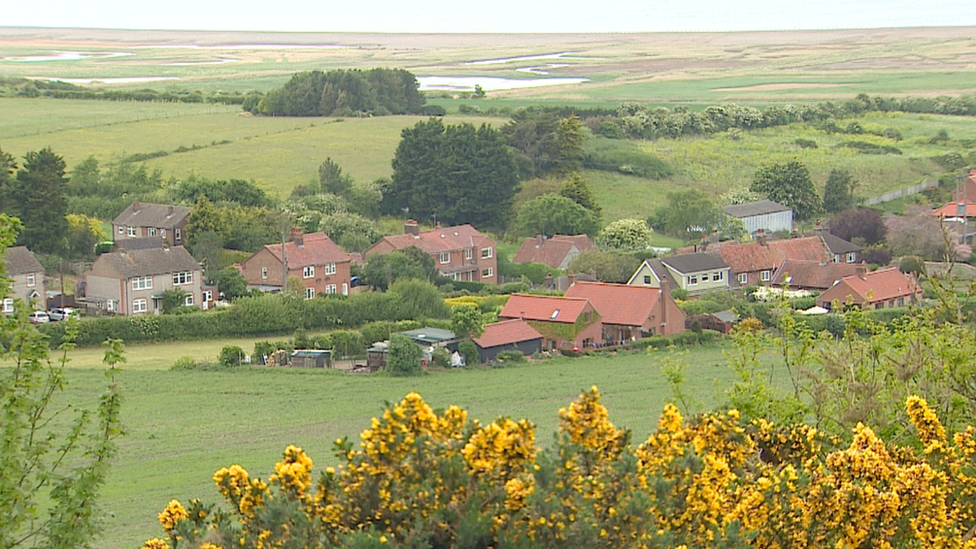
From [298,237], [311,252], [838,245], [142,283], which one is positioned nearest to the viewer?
[142,283]

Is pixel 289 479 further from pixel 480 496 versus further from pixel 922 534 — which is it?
pixel 922 534

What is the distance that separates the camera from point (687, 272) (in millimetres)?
52750

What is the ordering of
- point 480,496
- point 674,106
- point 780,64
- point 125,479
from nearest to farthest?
point 480,496, point 125,479, point 674,106, point 780,64

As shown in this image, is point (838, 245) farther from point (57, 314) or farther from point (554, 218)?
point (57, 314)

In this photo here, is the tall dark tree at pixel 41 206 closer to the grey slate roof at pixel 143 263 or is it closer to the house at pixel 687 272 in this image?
the grey slate roof at pixel 143 263

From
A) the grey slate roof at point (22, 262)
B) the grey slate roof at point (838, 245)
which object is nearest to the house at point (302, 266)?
the grey slate roof at point (22, 262)

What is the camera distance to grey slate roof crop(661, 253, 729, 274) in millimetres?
52938

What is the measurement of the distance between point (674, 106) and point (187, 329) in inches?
2683

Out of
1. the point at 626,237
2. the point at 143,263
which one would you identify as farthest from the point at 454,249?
the point at 143,263

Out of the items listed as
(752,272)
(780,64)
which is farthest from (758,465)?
(780,64)

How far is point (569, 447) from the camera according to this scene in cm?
1025

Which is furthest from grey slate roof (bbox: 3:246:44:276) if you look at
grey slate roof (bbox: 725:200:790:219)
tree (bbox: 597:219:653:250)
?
grey slate roof (bbox: 725:200:790:219)

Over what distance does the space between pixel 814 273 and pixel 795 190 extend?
16867mm

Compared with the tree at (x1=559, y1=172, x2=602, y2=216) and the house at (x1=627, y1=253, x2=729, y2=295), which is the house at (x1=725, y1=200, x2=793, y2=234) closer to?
the tree at (x1=559, y1=172, x2=602, y2=216)
